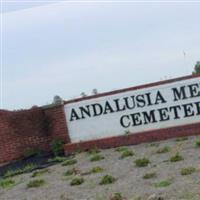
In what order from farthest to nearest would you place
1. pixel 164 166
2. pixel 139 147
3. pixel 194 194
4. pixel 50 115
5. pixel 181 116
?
pixel 50 115
pixel 181 116
pixel 139 147
pixel 164 166
pixel 194 194

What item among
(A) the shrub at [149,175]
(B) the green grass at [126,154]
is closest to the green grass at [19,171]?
(B) the green grass at [126,154]

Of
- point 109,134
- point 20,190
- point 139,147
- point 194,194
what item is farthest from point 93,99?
point 194,194

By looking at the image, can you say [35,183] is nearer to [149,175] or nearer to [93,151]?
[149,175]

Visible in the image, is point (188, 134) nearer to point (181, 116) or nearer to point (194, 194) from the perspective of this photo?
point (181, 116)

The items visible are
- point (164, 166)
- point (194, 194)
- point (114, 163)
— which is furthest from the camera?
point (114, 163)

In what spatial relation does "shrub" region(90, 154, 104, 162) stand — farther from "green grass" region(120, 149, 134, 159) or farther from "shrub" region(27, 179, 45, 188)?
"shrub" region(27, 179, 45, 188)

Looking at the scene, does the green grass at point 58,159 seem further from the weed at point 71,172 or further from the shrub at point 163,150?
the shrub at point 163,150

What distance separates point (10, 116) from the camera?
19938 mm

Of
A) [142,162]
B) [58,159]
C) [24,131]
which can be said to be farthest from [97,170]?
[24,131]

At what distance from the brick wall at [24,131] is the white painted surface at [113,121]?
3.50 ft

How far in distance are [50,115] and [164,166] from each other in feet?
25.4

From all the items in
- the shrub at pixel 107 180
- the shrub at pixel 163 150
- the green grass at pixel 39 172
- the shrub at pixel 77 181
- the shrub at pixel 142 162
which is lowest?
the shrub at pixel 107 180

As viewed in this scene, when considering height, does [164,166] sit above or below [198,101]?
below

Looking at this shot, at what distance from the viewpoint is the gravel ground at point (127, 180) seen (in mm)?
10008
